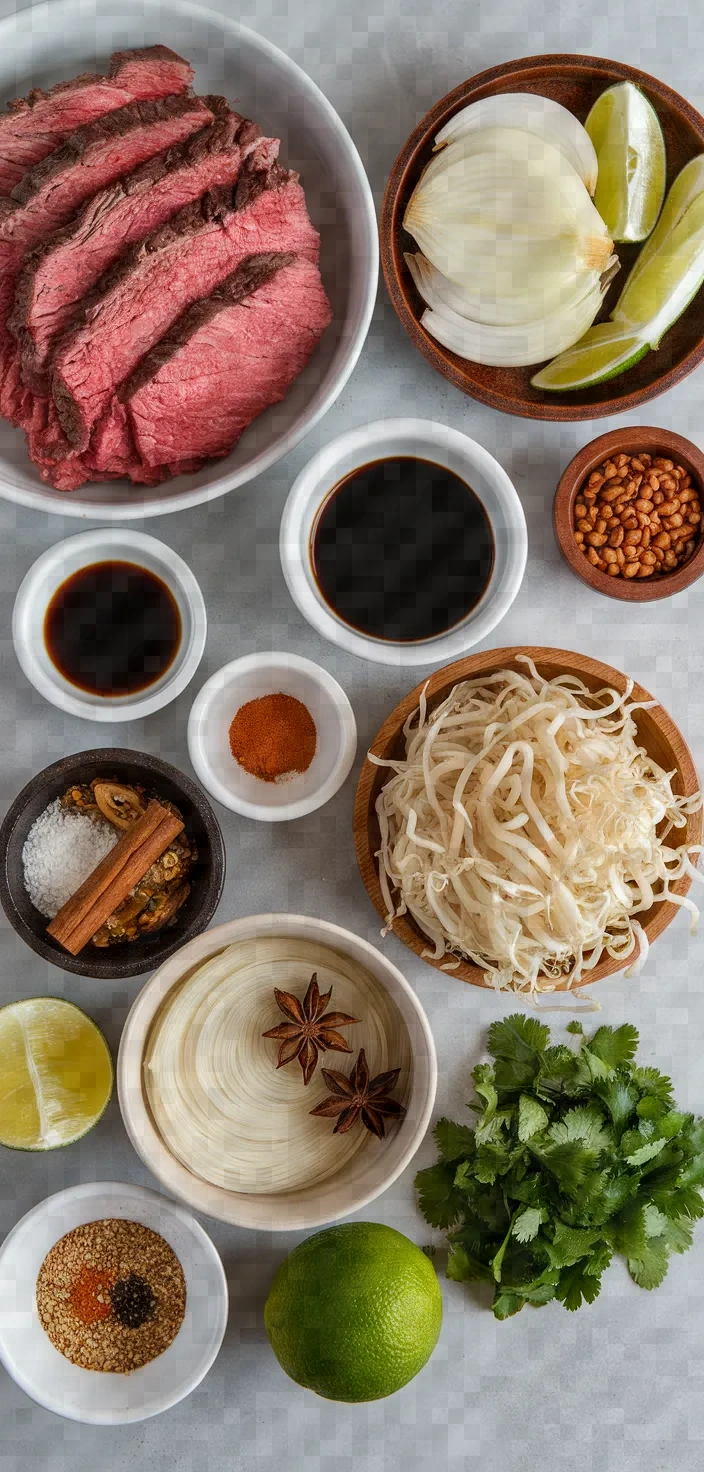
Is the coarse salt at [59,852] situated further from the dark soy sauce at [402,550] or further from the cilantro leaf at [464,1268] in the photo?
the cilantro leaf at [464,1268]

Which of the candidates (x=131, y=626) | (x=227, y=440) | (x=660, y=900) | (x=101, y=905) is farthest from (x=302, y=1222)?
(x=227, y=440)

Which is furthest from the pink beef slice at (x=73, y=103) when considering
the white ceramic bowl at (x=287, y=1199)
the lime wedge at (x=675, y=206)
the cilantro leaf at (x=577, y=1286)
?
the cilantro leaf at (x=577, y=1286)

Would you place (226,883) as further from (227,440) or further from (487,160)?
(487,160)

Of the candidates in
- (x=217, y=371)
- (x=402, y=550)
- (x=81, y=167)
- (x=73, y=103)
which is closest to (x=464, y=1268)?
(x=402, y=550)

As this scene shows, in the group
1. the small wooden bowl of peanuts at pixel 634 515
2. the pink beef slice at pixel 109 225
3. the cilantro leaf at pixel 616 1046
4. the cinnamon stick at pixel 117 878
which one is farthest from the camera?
the cilantro leaf at pixel 616 1046

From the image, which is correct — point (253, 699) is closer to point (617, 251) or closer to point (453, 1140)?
point (453, 1140)
